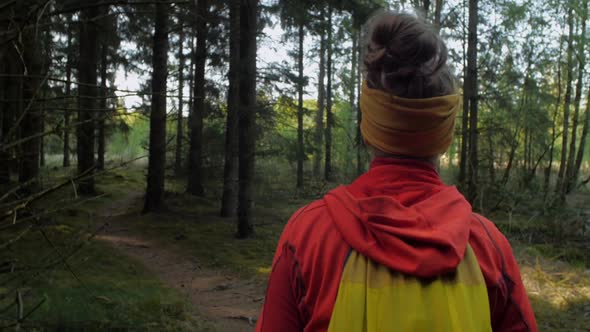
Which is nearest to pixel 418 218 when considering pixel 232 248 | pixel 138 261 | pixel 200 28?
pixel 138 261

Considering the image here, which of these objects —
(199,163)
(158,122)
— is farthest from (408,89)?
(199,163)

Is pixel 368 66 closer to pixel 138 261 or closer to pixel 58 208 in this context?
pixel 58 208

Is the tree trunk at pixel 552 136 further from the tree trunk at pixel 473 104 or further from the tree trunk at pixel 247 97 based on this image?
the tree trunk at pixel 247 97

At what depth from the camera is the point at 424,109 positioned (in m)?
1.27

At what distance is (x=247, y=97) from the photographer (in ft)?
35.1

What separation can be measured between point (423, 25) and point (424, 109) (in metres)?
0.25

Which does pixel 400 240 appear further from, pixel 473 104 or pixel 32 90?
pixel 473 104

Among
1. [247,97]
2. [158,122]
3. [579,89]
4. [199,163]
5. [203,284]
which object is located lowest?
[203,284]

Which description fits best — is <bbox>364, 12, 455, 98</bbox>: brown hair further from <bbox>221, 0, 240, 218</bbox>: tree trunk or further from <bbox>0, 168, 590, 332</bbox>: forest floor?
<bbox>221, 0, 240, 218</bbox>: tree trunk

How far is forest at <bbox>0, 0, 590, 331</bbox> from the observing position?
114 inches

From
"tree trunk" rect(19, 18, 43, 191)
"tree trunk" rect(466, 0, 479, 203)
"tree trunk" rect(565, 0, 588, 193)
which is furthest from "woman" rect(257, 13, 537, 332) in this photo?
"tree trunk" rect(565, 0, 588, 193)

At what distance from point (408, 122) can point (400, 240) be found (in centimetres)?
33

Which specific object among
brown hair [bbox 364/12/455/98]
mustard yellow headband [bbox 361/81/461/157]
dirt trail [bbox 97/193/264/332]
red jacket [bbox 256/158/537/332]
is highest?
brown hair [bbox 364/12/455/98]

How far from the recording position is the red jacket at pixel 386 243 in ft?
3.74
